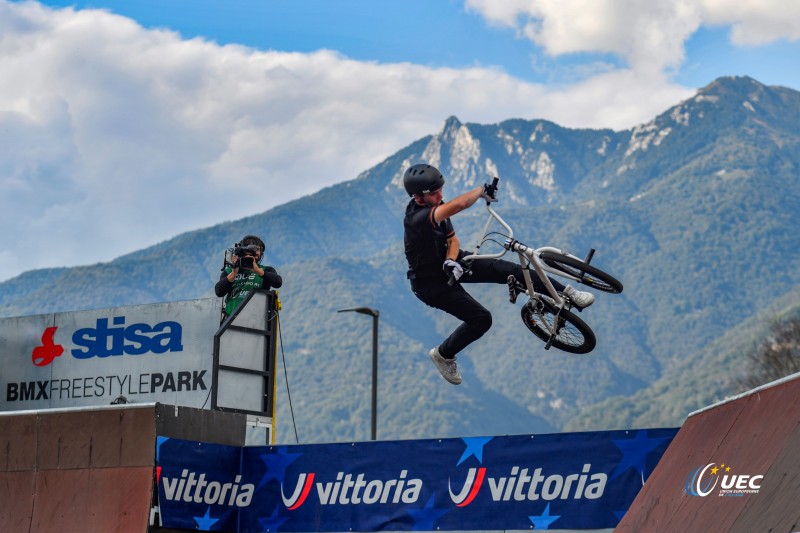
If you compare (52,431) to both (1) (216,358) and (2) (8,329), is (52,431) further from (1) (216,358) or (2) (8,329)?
(2) (8,329)

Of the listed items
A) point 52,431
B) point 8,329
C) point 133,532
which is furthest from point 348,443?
point 8,329

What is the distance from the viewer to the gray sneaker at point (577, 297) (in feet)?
47.2

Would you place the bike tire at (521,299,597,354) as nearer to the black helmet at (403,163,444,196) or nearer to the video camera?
the black helmet at (403,163,444,196)

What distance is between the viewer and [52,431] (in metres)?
15.3

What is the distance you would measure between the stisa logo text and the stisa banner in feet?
7.55

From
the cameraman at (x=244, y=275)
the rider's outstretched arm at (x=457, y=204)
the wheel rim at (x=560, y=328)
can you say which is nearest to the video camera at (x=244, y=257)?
the cameraman at (x=244, y=275)

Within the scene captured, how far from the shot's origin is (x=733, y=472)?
10.1 meters

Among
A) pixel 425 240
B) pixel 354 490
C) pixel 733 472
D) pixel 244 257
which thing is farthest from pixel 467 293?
pixel 733 472

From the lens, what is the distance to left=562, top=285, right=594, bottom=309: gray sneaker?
14391 mm

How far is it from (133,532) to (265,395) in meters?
3.80

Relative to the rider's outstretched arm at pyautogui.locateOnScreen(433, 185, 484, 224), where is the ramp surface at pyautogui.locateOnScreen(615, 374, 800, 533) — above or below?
below

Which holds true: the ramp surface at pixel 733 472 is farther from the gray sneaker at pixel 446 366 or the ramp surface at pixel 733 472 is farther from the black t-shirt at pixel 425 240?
the black t-shirt at pixel 425 240

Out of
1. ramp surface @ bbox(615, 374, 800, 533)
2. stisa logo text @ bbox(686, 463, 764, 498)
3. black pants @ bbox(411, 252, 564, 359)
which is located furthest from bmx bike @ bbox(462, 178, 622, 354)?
stisa logo text @ bbox(686, 463, 764, 498)

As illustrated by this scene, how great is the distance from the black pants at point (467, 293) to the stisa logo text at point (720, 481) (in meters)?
4.10
